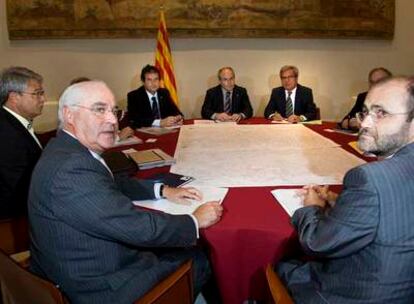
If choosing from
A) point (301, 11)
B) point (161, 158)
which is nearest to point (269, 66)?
Result: point (301, 11)

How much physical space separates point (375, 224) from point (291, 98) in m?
4.07

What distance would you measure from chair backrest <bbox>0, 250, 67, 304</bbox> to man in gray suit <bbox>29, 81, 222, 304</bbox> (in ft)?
0.39

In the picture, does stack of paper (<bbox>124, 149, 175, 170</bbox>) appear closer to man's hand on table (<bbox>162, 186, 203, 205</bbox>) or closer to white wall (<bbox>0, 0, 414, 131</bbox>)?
man's hand on table (<bbox>162, 186, 203, 205</bbox>)

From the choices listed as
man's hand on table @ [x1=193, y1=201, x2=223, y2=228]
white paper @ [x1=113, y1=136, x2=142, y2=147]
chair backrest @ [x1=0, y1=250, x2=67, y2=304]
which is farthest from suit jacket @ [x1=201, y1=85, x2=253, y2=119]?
chair backrest @ [x1=0, y1=250, x2=67, y2=304]

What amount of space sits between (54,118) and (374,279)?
550cm

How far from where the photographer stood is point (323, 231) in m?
1.29

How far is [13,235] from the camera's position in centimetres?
200

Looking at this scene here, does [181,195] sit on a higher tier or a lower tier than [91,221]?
lower

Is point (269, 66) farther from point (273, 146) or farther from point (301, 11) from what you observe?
point (273, 146)

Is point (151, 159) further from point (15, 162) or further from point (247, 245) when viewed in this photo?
point (247, 245)

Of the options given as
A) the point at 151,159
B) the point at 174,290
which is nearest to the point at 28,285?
the point at 174,290

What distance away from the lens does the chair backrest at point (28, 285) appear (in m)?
1.25

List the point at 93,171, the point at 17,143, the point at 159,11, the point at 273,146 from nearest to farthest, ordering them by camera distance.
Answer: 1. the point at 93,171
2. the point at 17,143
3. the point at 273,146
4. the point at 159,11

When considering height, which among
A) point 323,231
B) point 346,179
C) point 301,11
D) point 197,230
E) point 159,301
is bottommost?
point 159,301
